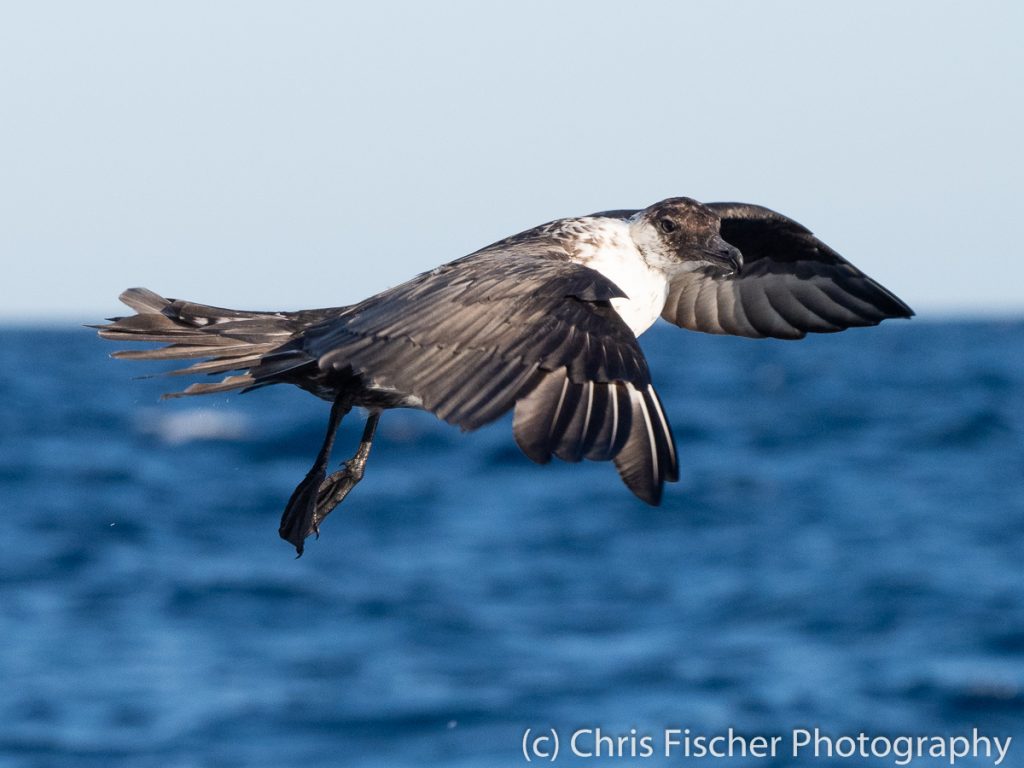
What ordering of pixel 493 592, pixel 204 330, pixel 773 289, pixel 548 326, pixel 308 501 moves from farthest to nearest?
pixel 493 592 → pixel 773 289 → pixel 308 501 → pixel 204 330 → pixel 548 326

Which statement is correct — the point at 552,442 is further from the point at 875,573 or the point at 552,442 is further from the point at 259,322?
the point at 875,573

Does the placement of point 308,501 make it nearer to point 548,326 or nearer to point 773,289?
point 548,326

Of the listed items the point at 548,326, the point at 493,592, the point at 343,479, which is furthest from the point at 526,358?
the point at 493,592

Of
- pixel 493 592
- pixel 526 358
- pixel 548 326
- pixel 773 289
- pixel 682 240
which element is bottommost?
pixel 493 592

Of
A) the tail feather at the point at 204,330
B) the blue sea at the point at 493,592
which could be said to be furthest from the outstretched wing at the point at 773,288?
the blue sea at the point at 493,592

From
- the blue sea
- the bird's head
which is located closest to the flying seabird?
the bird's head

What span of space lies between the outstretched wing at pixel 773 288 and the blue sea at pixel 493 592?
369 centimetres

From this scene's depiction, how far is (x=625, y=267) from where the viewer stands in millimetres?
6797

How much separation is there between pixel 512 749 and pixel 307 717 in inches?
86.3

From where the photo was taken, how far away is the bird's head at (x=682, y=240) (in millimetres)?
6859

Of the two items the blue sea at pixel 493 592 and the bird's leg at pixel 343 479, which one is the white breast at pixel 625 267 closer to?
the bird's leg at pixel 343 479

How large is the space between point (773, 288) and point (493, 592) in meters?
13.6

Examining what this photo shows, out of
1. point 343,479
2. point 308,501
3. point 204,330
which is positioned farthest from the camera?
point 343,479

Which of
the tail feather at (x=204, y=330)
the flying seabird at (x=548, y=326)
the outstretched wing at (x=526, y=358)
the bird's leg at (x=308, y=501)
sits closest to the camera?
the outstretched wing at (x=526, y=358)
